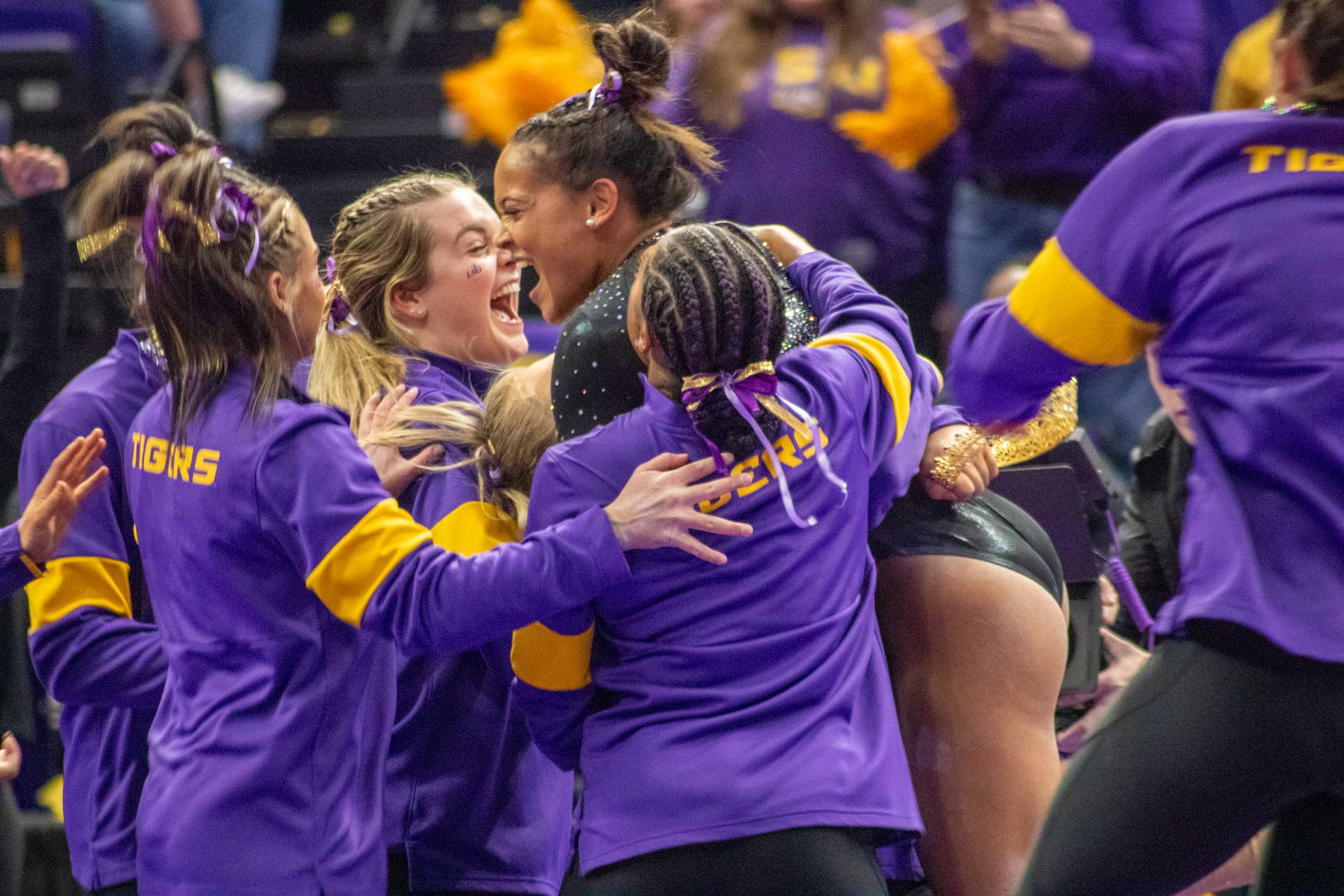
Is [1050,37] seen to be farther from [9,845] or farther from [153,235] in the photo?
[9,845]

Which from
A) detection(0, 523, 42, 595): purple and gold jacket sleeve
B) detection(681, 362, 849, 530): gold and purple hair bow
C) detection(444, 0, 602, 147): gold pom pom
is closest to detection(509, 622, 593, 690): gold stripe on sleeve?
detection(681, 362, 849, 530): gold and purple hair bow

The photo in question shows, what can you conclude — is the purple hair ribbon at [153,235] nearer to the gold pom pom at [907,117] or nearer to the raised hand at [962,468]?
the raised hand at [962,468]

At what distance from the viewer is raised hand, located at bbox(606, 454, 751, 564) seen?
1.80 m

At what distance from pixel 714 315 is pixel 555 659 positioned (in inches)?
19.1

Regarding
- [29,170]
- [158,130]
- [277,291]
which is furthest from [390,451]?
[29,170]

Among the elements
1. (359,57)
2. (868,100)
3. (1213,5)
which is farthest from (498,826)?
(359,57)

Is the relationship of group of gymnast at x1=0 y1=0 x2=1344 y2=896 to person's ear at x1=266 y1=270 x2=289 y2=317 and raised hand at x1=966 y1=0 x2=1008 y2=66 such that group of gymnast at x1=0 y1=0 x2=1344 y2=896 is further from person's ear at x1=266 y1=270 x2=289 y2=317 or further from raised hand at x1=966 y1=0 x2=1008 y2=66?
raised hand at x1=966 y1=0 x2=1008 y2=66

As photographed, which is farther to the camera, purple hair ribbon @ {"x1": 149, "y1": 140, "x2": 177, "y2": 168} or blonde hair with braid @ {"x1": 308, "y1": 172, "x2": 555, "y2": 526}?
purple hair ribbon @ {"x1": 149, "y1": 140, "x2": 177, "y2": 168}

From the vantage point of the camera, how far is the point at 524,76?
5355mm

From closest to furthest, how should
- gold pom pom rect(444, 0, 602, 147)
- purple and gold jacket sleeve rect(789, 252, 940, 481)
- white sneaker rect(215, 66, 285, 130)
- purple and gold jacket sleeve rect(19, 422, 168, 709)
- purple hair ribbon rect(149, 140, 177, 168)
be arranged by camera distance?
purple and gold jacket sleeve rect(789, 252, 940, 481) → purple and gold jacket sleeve rect(19, 422, 168, 709) → purple hair ribbon rect(149, 140, 177, 168) → gold pom pom rect(444, 0, 602, 147) → white sneaker rect(215, 66, 285, 130)

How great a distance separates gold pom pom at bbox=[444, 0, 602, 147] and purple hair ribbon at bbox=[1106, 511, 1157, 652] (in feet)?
9.22

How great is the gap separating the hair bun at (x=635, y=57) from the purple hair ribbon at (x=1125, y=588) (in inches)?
43.5

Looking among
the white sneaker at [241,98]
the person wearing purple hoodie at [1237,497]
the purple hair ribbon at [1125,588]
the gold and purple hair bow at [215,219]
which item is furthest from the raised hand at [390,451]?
the white sneaker at [241,98]

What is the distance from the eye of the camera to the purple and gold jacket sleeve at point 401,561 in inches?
72.7
